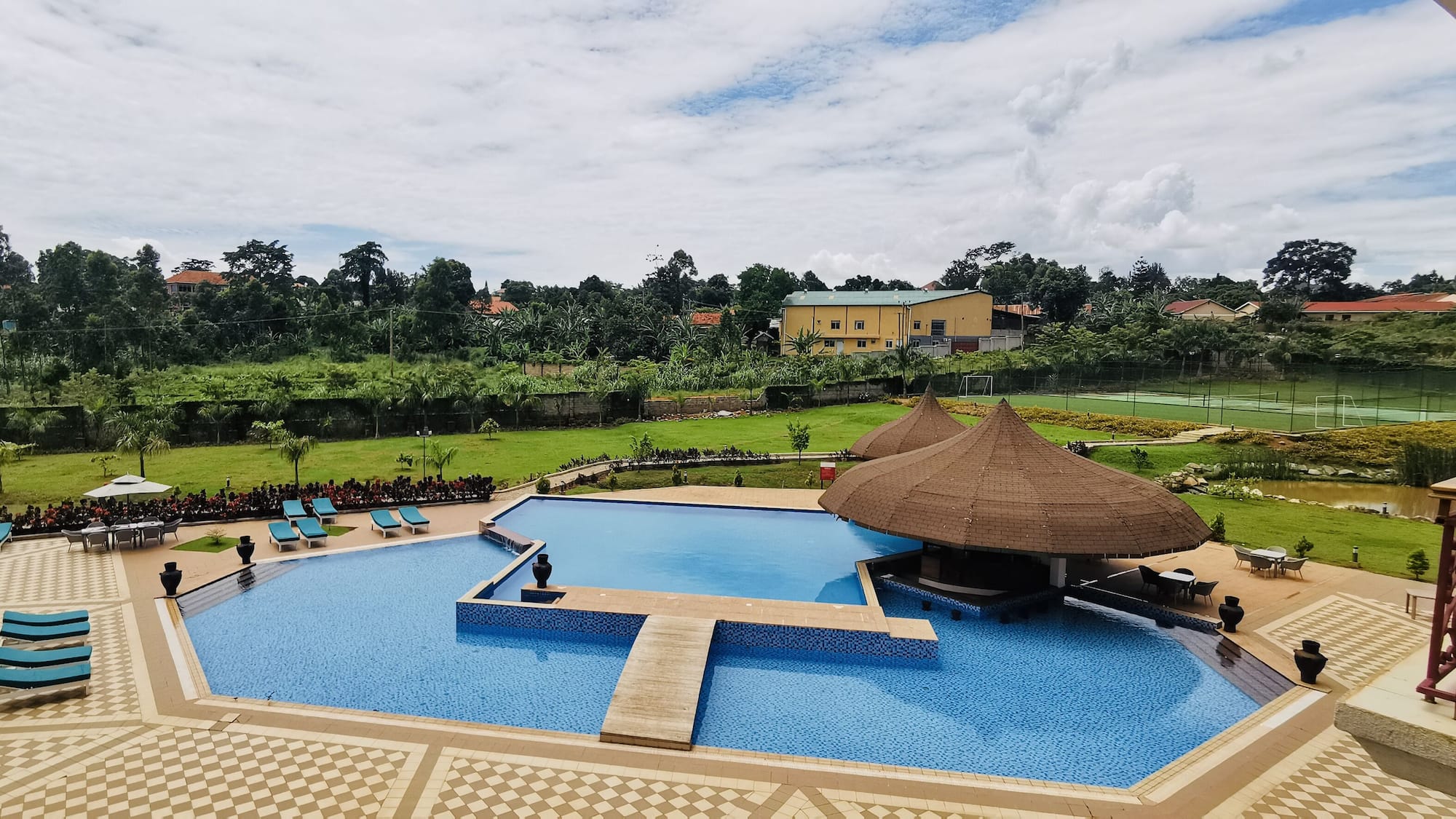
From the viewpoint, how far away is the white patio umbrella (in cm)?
1720

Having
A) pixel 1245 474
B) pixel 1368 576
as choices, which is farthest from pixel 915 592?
pixel 1245 474

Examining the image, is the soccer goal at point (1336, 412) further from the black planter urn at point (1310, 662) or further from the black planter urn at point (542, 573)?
the black planter urn at point (542, 573)

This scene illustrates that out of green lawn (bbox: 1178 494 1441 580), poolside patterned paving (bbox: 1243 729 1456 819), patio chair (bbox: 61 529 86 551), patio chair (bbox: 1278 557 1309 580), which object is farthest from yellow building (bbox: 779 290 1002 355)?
poolside patterned paving (bbox: 1243 729 1456 819)

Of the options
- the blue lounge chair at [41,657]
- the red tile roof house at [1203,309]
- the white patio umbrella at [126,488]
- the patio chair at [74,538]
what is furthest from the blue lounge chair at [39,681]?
the red tile roof house at [1203,309]

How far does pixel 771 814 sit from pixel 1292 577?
12975 mm

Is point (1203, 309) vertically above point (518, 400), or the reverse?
point (1203, 309)

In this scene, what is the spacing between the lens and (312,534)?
17.1m

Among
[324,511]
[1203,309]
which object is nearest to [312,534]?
[324,511]

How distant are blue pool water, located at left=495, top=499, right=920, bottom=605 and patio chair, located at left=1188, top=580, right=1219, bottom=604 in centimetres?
550

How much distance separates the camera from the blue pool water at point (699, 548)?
49.3 ft

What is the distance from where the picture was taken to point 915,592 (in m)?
14.3

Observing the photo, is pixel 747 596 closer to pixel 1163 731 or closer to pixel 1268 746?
pixel 1163 731

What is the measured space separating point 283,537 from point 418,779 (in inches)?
443

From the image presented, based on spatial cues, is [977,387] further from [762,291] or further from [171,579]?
[171,579]
